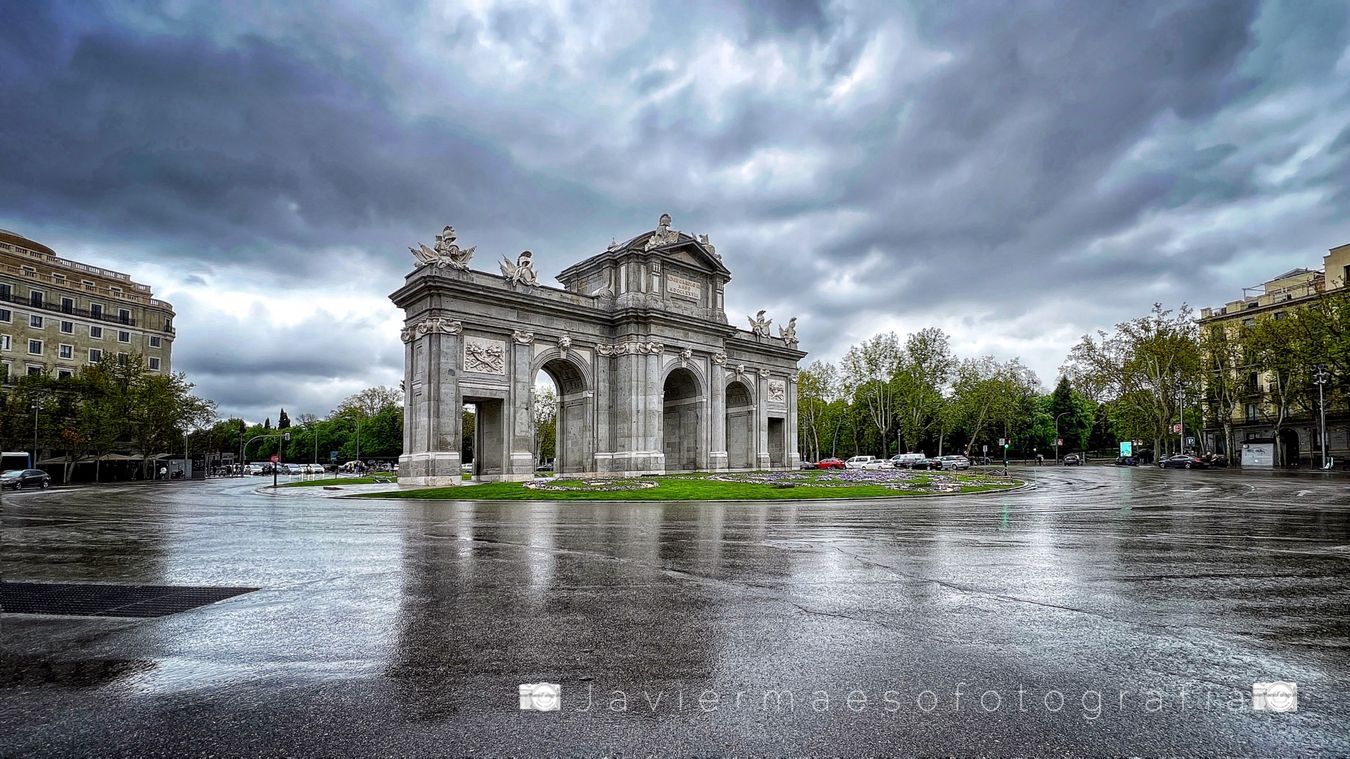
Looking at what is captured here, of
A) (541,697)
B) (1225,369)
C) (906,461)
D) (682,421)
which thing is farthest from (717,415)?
(541,697)

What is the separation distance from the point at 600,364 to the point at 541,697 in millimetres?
44736

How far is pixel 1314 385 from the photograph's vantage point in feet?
190

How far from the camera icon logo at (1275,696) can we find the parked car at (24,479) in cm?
6114

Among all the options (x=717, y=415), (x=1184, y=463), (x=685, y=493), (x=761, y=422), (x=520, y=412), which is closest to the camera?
(x=685, y=493)

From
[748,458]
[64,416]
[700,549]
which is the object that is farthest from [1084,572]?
[64,416]

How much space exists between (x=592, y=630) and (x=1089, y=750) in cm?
404

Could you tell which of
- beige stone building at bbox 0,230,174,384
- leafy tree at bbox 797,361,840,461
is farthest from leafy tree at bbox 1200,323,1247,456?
beige stone building at bbox 0,230,174,384

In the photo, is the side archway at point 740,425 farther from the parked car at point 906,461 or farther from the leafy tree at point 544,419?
the leafy tree at point 544,419

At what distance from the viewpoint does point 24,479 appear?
48.7 m

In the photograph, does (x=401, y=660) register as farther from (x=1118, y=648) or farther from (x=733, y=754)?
(x=1118, y=648)

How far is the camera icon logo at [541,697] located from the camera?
181 inches

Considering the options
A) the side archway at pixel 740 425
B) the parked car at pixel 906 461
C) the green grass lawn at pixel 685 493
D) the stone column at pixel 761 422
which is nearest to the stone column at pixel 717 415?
the side archway at pixel 740 425

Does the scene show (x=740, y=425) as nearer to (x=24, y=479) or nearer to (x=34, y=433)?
(x=24, y=479)

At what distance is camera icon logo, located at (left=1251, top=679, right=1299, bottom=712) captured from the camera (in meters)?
4.59
